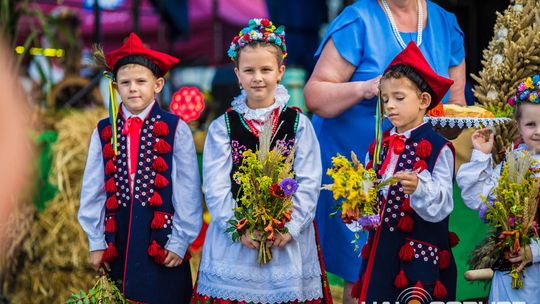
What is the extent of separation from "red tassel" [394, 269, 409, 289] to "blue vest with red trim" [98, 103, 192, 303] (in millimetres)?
1130

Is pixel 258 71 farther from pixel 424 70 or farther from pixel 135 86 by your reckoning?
pixel 424 70

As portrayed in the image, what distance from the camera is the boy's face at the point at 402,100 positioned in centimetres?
385

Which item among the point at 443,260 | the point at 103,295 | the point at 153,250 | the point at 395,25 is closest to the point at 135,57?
the point at 153,250

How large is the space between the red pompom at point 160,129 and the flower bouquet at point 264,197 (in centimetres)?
52

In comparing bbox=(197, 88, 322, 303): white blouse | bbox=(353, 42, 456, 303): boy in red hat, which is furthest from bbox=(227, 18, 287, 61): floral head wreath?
bbox=(353, 42, 456, 303): boy in red hat

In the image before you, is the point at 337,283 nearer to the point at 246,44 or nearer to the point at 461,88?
the point at 461,88

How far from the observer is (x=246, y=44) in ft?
13.8

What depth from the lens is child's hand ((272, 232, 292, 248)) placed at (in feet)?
13.1

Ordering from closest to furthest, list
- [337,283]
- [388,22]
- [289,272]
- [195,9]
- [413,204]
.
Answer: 1. [413,204]
2. [289,272]
3. [388,22]
4. [337,283]
5. [195,9]

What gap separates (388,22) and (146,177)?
147 centimetres

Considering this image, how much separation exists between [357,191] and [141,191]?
3.89ft

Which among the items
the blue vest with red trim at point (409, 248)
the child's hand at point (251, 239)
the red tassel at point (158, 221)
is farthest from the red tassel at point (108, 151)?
the blue vest with red trim at point (409, 248)

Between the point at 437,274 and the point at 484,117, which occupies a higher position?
the point at 484,117

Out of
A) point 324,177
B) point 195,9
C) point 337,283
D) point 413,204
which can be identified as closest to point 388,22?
point 324,177
